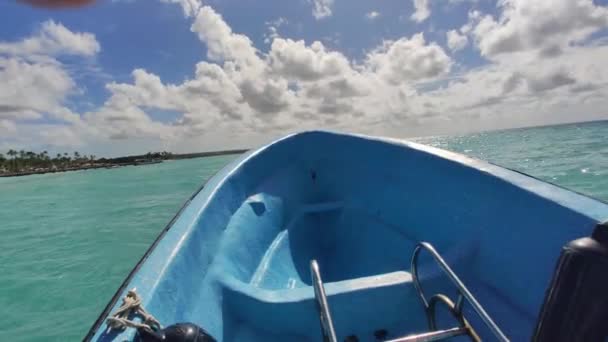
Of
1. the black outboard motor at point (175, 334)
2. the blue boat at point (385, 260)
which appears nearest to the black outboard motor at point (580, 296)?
the blue boat at point (385, 260)

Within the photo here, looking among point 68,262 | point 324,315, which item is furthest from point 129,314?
point 68,262

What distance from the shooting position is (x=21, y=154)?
302 feet

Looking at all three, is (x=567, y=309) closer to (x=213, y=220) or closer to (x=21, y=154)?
(x=213, y=220)

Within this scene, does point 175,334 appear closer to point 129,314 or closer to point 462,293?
point 129,314

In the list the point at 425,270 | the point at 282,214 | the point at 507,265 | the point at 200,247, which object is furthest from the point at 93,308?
the point at 507,265

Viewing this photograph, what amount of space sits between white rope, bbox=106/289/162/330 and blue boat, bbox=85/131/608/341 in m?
0.04

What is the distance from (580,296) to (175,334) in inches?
42.8

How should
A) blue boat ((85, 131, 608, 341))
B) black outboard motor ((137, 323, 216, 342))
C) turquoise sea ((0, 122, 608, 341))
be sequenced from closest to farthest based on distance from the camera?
black outboard motor ((137, 323, 216, 342))
blue boat ((85, 131, 608, 341))
turquoise sea ((0, 122, 608, 341))

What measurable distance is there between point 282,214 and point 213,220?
1099 millimetres

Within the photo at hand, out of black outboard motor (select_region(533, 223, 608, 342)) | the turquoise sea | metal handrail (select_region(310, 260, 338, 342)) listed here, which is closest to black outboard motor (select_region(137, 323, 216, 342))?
metal handrail (select_region(310, 260, 338, 342))

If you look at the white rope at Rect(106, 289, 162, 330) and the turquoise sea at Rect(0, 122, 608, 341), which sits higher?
the white rope at Rect(106, 289, 162, 330)

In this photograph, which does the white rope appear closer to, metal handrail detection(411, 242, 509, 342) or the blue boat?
the blue boat

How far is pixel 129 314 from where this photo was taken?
1162mm

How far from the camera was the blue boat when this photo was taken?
1433mm
